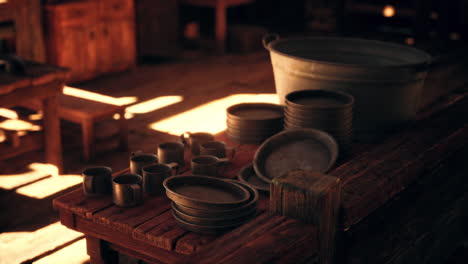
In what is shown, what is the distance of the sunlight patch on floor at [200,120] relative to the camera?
228 inches

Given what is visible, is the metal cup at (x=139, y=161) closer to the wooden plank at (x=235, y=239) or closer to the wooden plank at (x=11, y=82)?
the wooden plank at (x=235, y=239)

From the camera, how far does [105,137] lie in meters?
5.32

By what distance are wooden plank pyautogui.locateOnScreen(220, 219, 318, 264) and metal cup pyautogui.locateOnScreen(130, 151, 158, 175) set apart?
0.98 metres

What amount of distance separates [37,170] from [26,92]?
0.82 metres

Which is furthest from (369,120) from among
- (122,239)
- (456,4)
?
(456,4)

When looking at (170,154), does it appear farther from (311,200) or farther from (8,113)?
(8,113)

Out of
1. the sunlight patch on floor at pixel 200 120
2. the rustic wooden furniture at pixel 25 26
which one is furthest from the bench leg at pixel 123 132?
the rustic wooden furniture at pixel 25 26

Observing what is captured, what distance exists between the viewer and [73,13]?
6891mm

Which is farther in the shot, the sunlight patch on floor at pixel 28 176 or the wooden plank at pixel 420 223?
the sunlight patch on floor at pixel 28 176

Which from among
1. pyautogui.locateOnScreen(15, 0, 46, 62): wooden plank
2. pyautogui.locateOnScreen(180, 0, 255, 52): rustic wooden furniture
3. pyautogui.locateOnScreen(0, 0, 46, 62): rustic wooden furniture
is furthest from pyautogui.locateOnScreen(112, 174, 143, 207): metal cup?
pyautogui.locateOnScreen(180, 0, 255, 52): rustic wooden furniture

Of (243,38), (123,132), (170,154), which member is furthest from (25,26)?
(170,154)

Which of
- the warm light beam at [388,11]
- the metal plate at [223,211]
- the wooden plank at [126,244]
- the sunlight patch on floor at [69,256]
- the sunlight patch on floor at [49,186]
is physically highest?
the warm light beam at [388,11]

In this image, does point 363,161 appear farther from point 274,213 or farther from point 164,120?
point 164,120

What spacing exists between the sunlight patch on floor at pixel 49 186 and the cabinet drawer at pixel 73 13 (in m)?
2.60
